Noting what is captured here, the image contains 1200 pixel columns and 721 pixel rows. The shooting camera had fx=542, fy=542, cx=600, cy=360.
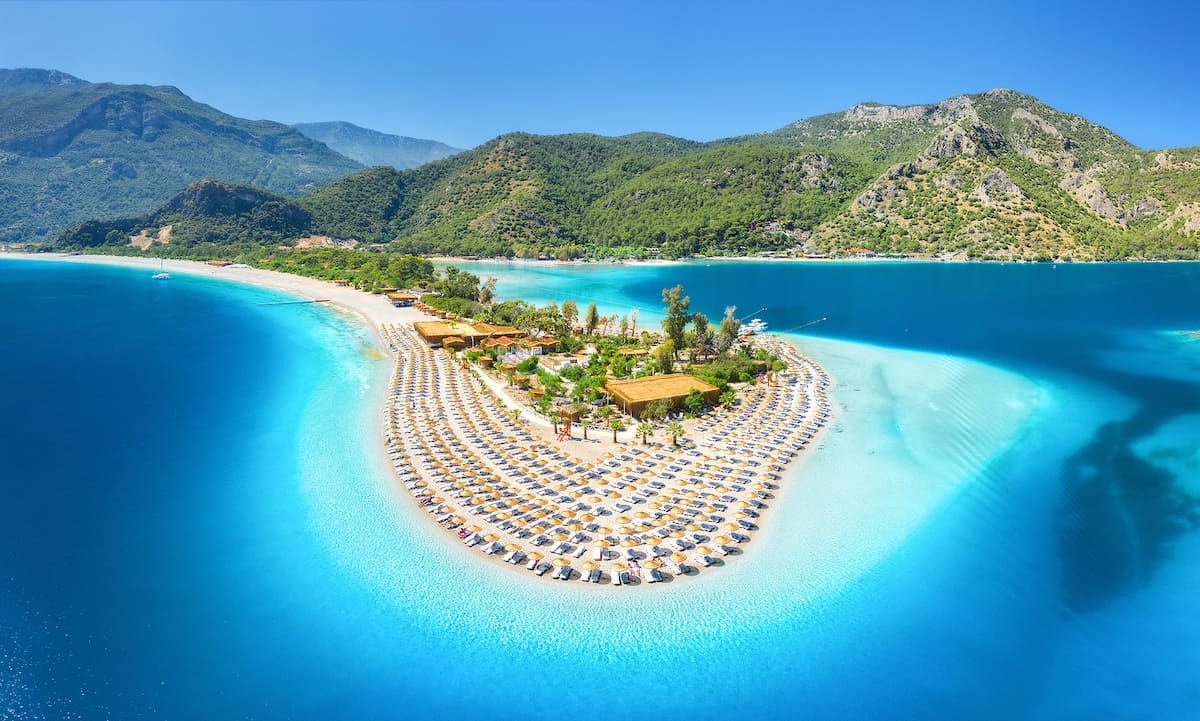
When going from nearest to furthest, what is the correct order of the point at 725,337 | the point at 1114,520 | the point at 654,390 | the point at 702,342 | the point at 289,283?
1. the point at 1114,520
2. the point at 654,390
3. the point at 725,337
4. the point at 702,342
5. the point at 289,283

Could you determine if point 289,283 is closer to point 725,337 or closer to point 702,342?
point 702,342

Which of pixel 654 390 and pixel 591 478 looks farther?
pixel 654 390

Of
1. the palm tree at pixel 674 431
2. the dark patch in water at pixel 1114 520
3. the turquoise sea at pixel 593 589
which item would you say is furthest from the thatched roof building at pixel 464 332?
the dark patch in water at pixel 1114 520

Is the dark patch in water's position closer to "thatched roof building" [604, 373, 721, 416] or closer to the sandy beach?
the sandy beach

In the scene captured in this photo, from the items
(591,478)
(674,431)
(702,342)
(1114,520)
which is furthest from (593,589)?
(702,342)

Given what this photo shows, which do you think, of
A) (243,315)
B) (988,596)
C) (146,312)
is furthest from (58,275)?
(988,596)

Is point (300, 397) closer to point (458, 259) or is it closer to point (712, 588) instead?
point (712, 588)

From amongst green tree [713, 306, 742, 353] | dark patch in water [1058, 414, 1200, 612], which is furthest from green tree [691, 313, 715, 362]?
dark patch in water [1058, 414, 1200, 612]
